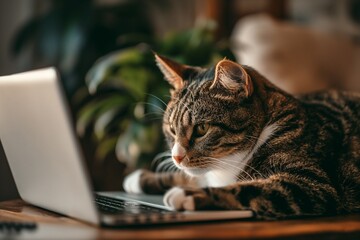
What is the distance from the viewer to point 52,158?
0.84m

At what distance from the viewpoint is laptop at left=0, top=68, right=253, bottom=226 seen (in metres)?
0.76

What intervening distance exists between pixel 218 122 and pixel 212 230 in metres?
0.31

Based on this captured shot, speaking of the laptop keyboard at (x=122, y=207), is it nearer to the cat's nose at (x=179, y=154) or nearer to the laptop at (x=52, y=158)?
the laptop at (x=52, y=158)

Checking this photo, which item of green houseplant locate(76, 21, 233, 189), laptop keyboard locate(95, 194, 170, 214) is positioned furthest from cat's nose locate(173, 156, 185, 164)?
green houseplant locate(76, 21, 233, 189)

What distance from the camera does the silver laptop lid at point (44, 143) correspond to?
759 mm

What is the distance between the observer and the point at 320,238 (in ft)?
2.62

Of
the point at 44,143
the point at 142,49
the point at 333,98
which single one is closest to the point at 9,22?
the point at 142,49

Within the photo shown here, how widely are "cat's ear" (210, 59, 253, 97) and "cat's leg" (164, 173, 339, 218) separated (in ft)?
0.60

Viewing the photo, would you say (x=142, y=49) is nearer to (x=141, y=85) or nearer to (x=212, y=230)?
(x=141, y=85)

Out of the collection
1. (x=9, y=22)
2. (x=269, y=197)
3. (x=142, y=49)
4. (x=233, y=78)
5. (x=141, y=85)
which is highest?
(x=9, y=22)

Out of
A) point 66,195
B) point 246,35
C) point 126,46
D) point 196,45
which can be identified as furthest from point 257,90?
point 126,46

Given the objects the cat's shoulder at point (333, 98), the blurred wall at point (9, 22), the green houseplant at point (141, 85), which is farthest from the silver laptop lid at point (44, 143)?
the blurred wall at point (9, 22)

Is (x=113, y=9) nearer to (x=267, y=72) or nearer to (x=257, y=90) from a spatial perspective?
(x=267, y=72)

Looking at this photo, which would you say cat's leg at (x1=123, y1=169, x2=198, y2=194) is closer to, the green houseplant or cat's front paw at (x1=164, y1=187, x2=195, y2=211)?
cat's front paw at (x1=164, y1=187, x2=195, y2=211)
